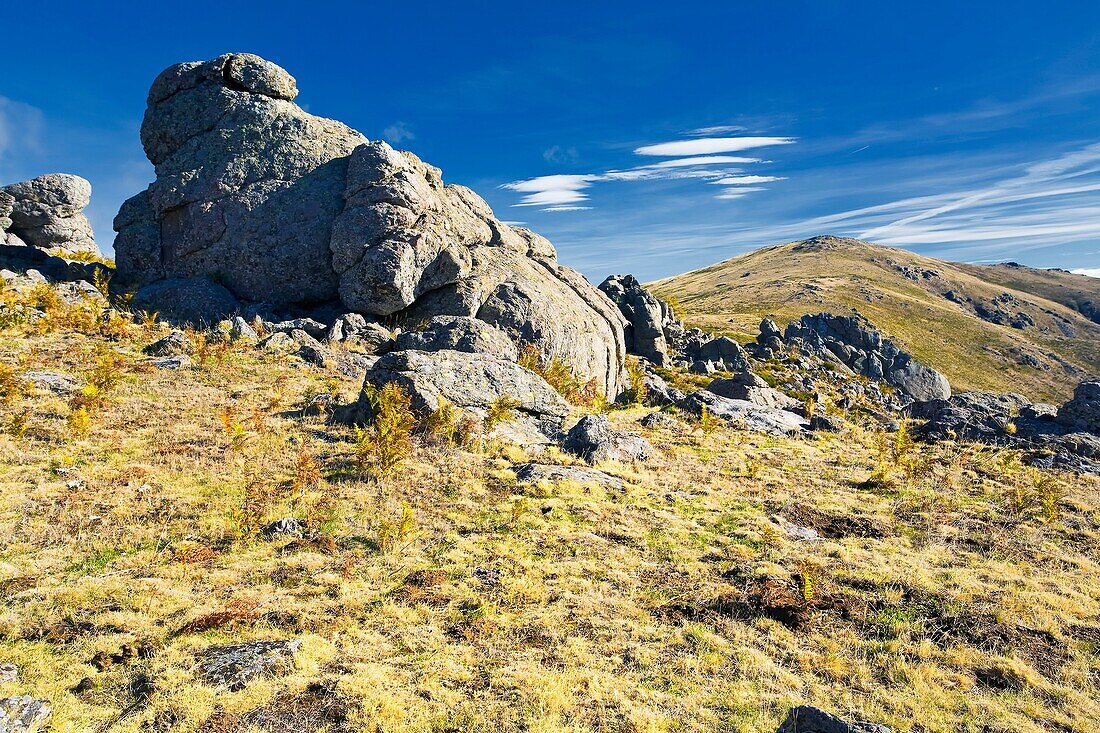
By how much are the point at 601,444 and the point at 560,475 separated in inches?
108

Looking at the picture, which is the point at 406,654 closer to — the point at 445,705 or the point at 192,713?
the point at 445,705

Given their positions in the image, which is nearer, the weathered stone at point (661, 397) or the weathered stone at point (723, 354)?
the weathered stone at point (661, 397)

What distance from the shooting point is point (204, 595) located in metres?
8.41

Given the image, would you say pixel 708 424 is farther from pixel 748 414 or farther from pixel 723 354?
pixel 723 354

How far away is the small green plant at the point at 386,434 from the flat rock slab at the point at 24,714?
7.69m

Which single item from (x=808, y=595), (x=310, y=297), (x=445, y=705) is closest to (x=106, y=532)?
(x=445, y=705)

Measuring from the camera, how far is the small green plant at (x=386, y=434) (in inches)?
542

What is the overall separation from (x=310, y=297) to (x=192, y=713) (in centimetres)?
2898

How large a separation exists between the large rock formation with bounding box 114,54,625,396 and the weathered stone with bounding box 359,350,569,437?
7.38 m

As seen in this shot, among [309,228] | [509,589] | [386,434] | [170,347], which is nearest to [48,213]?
[309,228]

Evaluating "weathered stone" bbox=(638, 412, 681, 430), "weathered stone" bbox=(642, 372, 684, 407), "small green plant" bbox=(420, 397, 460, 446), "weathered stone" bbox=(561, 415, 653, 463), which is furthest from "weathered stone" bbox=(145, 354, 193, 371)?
"weathered stone" bbox=(642, 372, 684, 407)

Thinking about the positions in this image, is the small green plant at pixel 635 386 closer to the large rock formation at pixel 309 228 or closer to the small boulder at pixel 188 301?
the large rock formation at pixel 309 228

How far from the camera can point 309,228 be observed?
105 ft

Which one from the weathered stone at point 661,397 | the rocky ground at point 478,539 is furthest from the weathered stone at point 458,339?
the weathered stone at point 661,397
